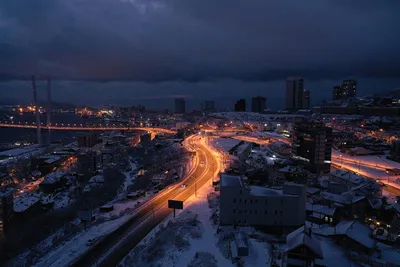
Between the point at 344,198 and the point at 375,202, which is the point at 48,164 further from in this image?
the point at 375,202

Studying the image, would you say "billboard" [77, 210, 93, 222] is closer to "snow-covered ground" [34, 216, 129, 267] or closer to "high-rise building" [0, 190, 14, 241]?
"snow-covered ground" [34, 216, 129, 267]

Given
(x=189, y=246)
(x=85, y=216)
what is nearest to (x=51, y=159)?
(x=85, y=216)

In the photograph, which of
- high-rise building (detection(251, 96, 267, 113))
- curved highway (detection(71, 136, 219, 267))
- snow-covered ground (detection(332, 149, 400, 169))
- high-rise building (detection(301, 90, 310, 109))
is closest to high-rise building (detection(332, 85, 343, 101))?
high-rise building (detection(301, 90, 310, 109))

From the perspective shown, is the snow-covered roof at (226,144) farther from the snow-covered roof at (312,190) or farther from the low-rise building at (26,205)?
the low-rise building at (26,205)

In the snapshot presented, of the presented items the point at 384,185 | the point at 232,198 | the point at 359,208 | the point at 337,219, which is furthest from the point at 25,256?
the point at 384,185

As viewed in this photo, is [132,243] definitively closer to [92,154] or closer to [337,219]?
[337,219]
